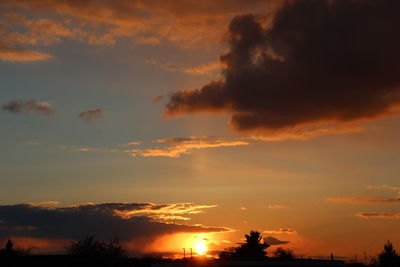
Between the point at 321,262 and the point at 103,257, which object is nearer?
the point at 321,262

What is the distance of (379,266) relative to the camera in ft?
427

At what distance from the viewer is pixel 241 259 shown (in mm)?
77375

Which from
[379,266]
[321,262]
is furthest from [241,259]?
[379,266]

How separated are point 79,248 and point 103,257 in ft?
33.2

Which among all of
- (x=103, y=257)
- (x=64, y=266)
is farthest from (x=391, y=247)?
(x=64, y=266)

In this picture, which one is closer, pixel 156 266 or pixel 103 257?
pixel 156 266

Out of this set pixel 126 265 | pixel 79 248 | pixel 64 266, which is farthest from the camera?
pixel 79 248

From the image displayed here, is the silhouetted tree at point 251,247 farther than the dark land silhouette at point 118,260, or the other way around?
the silhouetted tree at point 251,247

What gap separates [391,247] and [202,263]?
7526 centimetres

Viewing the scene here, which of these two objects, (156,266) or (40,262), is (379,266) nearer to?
(156,266)

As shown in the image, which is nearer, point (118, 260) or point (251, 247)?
point (118, 260)

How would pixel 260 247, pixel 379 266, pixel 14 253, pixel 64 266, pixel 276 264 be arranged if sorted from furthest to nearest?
1. pixel 260 247
2. pixel 379 266
3. pixel 14 253
4. pixel 64 266
5. pixel 276 264

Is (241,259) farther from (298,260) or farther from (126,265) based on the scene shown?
(126,265)

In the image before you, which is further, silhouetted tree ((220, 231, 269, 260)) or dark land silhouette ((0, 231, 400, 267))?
silhouetted tree ((220, 231, 269, 260))
